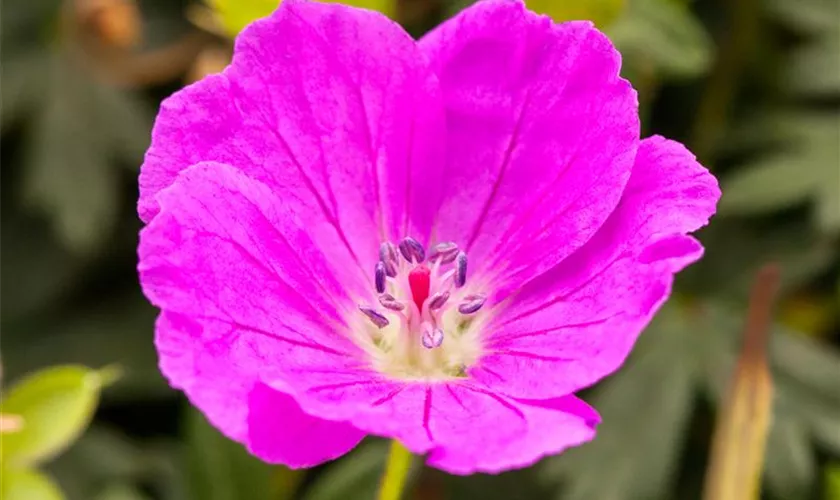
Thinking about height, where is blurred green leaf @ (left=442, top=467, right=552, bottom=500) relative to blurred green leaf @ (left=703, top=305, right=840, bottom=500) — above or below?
below

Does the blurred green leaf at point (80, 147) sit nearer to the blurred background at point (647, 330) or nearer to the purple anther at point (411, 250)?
the blurred background at point (647, 330)

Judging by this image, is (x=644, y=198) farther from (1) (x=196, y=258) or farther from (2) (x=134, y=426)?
(2) (x=134, y=426)

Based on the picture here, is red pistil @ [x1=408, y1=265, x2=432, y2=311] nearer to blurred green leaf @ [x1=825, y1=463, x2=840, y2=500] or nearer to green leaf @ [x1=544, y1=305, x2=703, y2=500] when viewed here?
green leaf @ [x1=544, y1=305, x2=703, y2=500]

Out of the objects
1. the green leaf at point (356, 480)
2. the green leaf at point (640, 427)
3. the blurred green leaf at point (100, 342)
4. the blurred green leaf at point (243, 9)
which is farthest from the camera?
the blurred green leaf at point (100, 342)

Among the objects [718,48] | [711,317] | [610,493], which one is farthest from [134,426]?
[718,48]

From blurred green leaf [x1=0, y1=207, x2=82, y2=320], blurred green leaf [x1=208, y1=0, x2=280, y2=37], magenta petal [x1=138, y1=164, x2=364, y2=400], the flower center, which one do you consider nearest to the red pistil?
the flower center

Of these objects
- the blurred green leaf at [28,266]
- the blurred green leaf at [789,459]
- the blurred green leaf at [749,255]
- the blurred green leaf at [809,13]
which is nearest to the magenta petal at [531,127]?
the blurred green leaf at [789,459]
